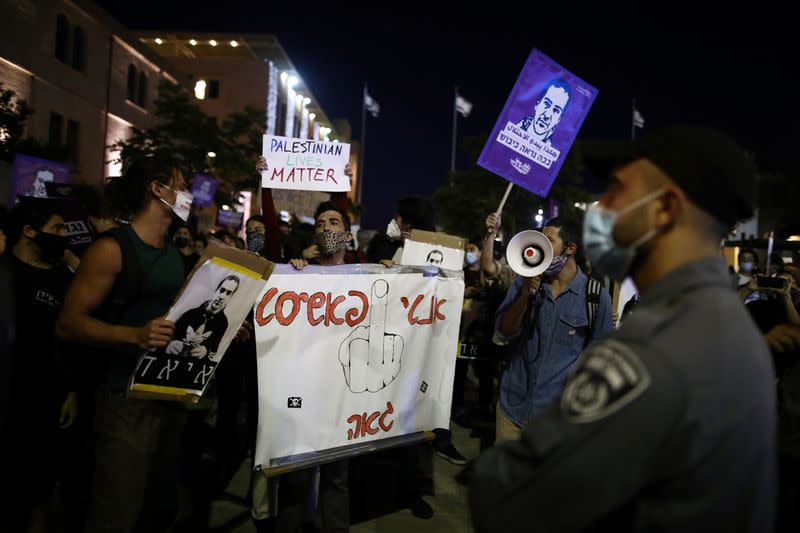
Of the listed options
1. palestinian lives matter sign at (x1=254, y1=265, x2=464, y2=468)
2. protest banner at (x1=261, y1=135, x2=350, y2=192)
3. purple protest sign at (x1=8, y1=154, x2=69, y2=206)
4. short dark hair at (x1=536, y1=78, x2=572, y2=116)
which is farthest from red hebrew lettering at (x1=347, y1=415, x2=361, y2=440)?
purple protest sign at (x1=8, y1=154, x2=69, y2=206)

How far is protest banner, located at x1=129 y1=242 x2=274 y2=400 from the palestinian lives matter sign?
0.43 metres

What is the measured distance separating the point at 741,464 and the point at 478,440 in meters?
5.68

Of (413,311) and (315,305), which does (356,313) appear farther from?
(413,311)

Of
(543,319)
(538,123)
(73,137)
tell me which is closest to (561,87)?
(538,123)

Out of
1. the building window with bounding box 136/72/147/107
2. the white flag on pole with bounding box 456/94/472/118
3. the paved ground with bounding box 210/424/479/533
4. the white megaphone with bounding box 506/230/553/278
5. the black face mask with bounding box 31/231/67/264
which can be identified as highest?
the white flag on pole with bounding box 456/94/472/118

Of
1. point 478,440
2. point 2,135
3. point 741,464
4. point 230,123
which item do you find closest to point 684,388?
point 741,464

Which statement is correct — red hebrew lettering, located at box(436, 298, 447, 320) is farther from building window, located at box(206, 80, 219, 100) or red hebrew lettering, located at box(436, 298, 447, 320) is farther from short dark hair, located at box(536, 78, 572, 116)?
building window, located at box(206, 80, 219, 100)

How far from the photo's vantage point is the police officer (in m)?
1.23

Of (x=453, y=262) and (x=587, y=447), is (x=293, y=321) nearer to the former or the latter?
(x=453, y=262)

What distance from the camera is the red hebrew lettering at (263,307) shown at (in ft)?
11.2

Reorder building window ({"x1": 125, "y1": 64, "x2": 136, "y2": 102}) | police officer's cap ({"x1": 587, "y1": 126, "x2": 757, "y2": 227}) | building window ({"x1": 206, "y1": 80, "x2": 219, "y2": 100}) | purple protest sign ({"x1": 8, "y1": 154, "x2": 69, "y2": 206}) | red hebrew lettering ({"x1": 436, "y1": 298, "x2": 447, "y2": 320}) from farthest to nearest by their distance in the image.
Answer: building window ({"x1": 206, "y1": 80, "x2": 219, "y2": 100}), building window ({"x1": 125, "y1": 64, "x2": 136, "y2": 102}), purple protest sign ({"x1": 8, "y1": 154, "x2": 69, "y2": 206}), red hebrew lettering ({"x1": 436, "y1": 298, "x2": 447, "y2": 320}), police officer's cap ({"x1": 587, "y1": 126, "x2": 757, "y2": 227})

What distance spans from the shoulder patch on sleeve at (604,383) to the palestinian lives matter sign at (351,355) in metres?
2.37

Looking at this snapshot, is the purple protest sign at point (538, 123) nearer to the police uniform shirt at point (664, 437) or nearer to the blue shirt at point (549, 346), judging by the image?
the blue shirt at point (549, 346)

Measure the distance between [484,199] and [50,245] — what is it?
37426mm
